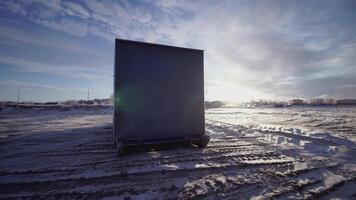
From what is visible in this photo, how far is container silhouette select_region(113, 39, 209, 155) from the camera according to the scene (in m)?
4.71

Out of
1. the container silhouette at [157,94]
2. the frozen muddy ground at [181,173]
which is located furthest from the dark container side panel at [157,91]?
the frozen muddy ground at [181,173]

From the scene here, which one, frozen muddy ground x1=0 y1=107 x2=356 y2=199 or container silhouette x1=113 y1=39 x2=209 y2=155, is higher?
container silhouette x1=113 y1=39 x2=209 y2=155

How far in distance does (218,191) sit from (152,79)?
3090 mm

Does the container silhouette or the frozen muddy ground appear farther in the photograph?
the container silhouette

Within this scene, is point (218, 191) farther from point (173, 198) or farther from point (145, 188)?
point (145, 188)

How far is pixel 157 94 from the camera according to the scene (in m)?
5.02

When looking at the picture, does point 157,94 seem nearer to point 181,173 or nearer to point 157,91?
point 157,91

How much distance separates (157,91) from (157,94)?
0.08 m

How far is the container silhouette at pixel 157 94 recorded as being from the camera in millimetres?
4711

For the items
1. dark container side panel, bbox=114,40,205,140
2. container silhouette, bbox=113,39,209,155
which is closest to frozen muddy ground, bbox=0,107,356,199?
container silhouette, bbox=113,39,209,155

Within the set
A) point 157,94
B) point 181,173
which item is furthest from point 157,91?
point 181,173

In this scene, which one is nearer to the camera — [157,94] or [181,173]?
[181,173]

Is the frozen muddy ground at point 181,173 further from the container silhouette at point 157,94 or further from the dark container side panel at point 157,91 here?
the dark container side panel at point 157,91

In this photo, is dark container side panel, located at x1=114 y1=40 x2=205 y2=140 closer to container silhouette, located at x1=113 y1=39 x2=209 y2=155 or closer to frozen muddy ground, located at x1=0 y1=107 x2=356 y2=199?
container silhouette, located at x1=113 y1=39 x2=209 y2=155
